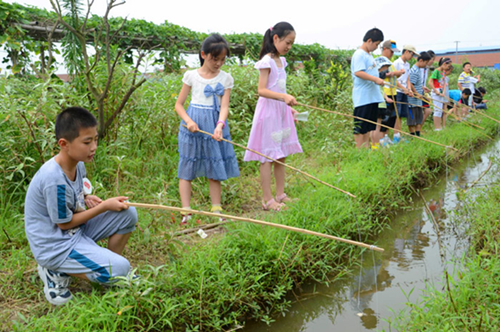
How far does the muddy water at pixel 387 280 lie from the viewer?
239 cm

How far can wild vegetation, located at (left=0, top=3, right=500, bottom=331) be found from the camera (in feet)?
7.20

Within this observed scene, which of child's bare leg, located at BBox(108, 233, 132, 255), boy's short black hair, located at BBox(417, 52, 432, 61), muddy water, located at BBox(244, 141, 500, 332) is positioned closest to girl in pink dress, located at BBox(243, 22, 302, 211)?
muddy water, located at BBox(244, 141, 500, 332)

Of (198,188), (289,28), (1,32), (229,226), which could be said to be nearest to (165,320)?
(229,226)

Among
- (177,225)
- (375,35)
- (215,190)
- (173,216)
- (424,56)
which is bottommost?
(177,225)

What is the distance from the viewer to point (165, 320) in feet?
6.76

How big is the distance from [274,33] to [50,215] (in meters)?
2.31

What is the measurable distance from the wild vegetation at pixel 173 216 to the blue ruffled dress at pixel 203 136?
1.09 ft

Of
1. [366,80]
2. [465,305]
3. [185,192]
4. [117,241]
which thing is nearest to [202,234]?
[185,192]

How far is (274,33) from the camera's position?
3539 mm

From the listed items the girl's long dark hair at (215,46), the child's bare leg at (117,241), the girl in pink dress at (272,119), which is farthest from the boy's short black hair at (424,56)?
the child's bare leg at (117,241)

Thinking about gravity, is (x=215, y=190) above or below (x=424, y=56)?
below

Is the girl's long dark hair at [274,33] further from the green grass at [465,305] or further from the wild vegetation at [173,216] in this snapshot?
the green grass at [465,305]

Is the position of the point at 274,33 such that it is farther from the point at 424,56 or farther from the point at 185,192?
the point at 424,56

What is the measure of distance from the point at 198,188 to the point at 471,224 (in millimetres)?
2358
